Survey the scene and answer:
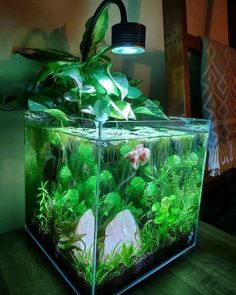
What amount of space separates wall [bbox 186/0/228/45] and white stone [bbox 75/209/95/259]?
0.91 m

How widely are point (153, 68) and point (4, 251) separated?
0.79 m

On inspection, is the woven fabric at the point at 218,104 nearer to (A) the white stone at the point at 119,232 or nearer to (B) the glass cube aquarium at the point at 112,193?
(B) the glass cube aquarium at the point at 112,193

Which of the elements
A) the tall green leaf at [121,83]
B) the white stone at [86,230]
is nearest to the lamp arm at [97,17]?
the tall green leaf at [121,83]

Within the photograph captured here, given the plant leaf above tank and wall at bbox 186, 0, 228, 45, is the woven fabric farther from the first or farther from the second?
the plant leaf above tank

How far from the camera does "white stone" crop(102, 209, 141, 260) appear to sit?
0.46m

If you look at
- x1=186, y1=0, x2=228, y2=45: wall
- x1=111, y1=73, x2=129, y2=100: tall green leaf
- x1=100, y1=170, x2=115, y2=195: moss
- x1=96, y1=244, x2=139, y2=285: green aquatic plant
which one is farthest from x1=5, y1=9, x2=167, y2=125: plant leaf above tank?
x1=186, y1=0, x2=228, y2=45: wall

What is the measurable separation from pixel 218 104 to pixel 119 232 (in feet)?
2.15

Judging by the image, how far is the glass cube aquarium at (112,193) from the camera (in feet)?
1.45

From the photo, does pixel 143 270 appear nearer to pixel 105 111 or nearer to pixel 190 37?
pixel 105 111

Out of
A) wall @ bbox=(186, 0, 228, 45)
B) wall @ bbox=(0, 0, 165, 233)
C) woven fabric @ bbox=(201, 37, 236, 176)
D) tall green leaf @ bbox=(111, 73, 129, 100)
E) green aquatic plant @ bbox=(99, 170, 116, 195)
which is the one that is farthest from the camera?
wall @ bbox=(186, 0, 228, 45)

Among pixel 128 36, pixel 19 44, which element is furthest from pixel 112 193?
pixel 19 44

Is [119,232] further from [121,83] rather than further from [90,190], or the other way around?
[121,83]

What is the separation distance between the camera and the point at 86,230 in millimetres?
464

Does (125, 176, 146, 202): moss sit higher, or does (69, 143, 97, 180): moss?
(69, 143, 97, 180): moss
